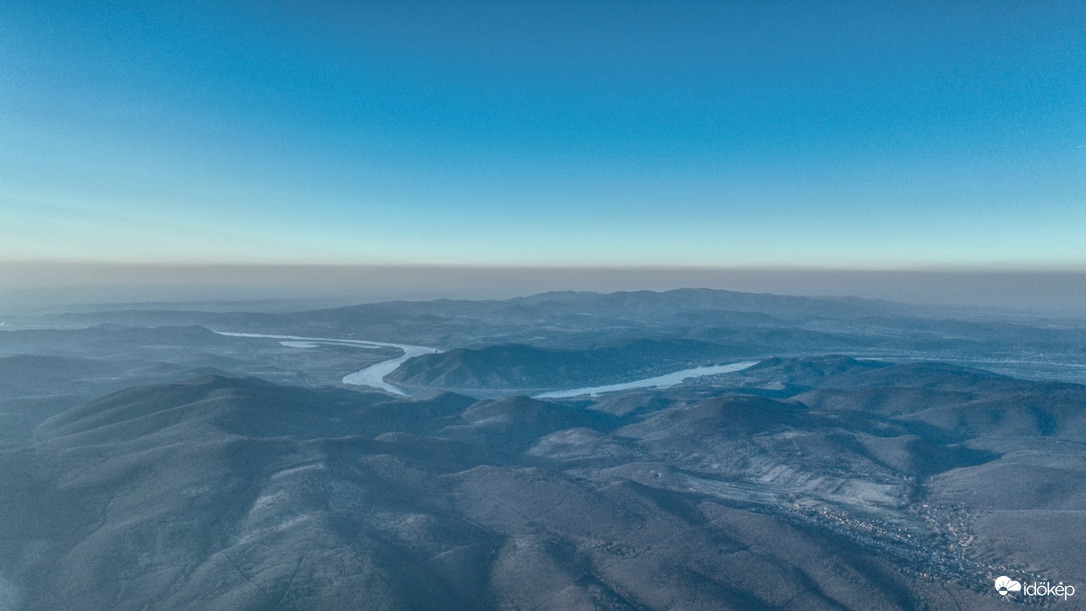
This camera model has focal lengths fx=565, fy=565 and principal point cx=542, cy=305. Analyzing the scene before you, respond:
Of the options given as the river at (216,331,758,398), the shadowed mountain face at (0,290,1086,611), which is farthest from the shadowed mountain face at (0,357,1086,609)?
the river at (216,331,758,398)

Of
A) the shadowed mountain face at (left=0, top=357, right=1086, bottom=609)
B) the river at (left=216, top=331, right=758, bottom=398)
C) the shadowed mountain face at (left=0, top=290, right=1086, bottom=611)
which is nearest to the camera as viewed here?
the shadowed mountain face at (left=0, top=357, right=1086, bottom=609)

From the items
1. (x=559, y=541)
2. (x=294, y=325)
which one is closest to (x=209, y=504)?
(x=559, y=541)

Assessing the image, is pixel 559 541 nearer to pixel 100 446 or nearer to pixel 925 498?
pixel 925 498

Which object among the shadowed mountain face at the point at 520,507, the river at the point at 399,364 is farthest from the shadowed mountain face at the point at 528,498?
the river at the point at 399,364

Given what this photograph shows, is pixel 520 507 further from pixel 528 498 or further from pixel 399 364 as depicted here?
pixel 399 364

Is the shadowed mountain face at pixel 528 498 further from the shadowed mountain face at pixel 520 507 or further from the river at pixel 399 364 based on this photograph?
the river at pixel 399 364

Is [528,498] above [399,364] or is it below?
above

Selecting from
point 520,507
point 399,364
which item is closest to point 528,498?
point 520,507

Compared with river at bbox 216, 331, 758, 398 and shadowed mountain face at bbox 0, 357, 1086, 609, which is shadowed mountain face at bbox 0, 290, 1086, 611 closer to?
shadowed mountain face at bbox 0, 357, 1086, 609

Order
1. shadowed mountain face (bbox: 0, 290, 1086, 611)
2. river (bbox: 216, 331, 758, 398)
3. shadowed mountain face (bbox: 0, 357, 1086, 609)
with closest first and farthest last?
shadowed mountain face (bbox: 0, 357, 1086, 609) < shadowed mountain face (bbox: 0, 290, 1086, 611) < river (bbox: 216, 331, 758, 398)
